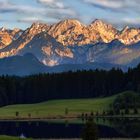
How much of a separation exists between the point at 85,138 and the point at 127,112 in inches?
3944

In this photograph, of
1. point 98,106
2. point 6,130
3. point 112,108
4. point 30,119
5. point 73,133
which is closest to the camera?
point 73,133

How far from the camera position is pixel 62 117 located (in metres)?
147

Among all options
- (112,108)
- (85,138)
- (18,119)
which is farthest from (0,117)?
(85,138)

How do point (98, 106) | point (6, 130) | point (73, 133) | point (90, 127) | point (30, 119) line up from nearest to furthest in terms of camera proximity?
1. point (90, 127)
2. point (73, 133)
3. point (6, 130)
4. point (30, 119)
5. point (98, 106)

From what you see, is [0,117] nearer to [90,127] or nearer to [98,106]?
[98,106]

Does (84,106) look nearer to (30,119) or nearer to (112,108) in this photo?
(112,108)

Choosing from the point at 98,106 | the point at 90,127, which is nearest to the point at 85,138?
the point at 90,127

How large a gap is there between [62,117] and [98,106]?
27.7 metres

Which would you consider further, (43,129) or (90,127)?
(43,129)

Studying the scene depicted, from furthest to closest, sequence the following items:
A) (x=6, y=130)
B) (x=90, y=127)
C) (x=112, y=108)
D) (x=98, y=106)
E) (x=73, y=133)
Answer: (x=98, y=106), (x=112, y=108), (x=6, y=130), (x=73, y=133), (x=90, y=127)

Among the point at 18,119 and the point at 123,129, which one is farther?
the point at 18,119

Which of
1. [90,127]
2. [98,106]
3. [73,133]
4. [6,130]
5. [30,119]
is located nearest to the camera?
[90,127]

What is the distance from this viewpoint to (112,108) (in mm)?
158625

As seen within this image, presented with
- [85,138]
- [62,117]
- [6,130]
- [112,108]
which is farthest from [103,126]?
[85,138]
